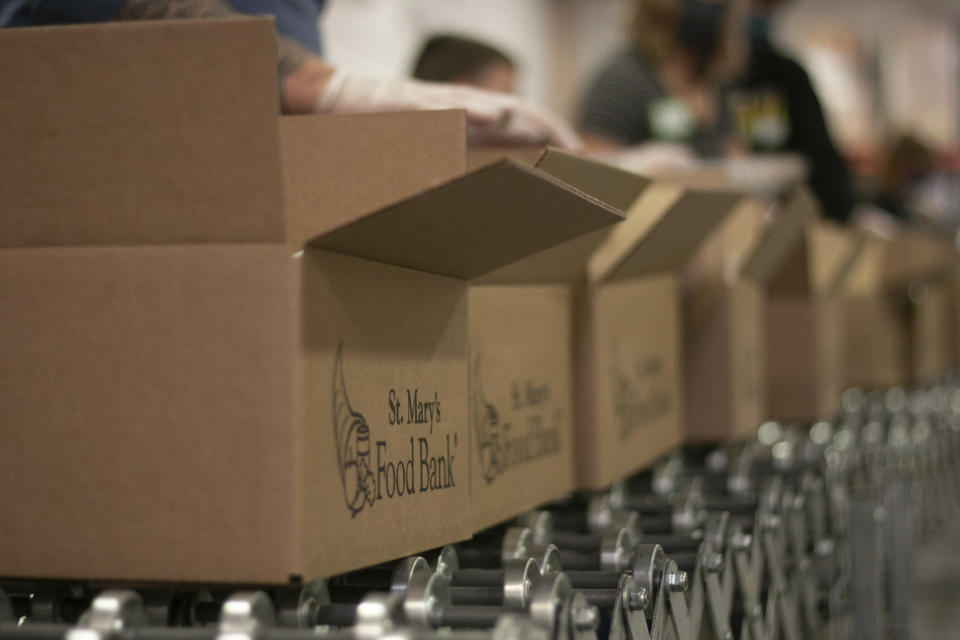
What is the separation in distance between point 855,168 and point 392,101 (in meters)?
5.69

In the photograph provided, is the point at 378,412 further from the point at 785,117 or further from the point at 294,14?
the point at 785,117

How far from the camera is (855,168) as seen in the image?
6.27 m

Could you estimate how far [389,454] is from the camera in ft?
2.59

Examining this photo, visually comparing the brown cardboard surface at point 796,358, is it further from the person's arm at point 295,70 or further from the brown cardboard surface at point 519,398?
the person's arm at point 295,70

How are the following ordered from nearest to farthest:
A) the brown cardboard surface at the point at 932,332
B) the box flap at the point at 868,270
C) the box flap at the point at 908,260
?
the box flap at the point at 868,270
the box flap at the point at 908,260
the brown cardboard surface at the point at 932,332

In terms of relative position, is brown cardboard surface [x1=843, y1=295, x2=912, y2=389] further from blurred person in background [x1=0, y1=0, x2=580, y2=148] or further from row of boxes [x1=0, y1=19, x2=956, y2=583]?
row of boxes [x1=0, y1=19, x2=956, y2=583]

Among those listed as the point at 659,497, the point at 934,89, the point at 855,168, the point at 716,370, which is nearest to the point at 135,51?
the point at 659,497

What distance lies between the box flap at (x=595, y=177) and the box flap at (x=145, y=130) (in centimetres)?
27

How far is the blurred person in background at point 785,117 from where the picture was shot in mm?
3385

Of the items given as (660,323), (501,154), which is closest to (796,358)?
(660,323)

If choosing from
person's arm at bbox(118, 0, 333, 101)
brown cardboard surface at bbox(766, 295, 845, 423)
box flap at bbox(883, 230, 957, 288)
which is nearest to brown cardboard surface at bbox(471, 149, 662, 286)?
person's arm at bbox(118, 0, 333, 101)

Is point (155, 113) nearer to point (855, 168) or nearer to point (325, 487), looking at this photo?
point (325, 487)

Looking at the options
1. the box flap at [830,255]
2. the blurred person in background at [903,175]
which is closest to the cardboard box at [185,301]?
the box flap at [830,255]

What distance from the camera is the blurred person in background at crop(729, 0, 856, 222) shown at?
3.38m
